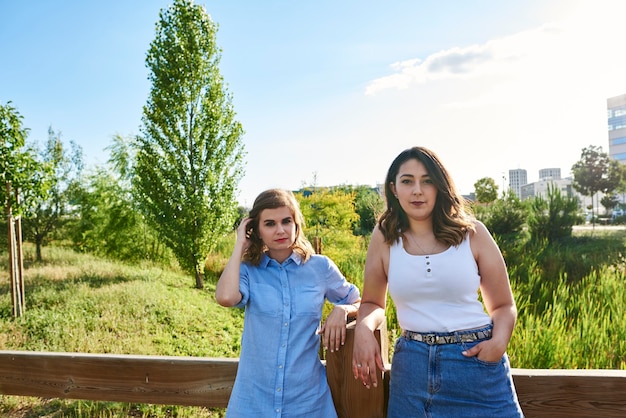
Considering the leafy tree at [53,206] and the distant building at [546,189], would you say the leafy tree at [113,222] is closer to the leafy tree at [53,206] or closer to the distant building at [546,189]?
the leafy tree at [53,206]

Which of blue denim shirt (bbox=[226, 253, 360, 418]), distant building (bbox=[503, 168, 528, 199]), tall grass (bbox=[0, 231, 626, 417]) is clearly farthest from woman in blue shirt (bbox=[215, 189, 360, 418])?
distant building (bbox=[503, 168, 528, 199])

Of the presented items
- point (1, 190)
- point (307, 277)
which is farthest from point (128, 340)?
point (307, 277)

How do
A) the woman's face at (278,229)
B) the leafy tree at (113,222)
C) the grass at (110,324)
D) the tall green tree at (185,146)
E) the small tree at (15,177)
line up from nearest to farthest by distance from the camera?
the woman's face at (278,229), the grass at (110,324), the small tree at (15,177), the tall green tree at (185,146), the leafy tree at (113,222)

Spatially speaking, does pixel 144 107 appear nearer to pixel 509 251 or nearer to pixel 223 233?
pixel 223 233

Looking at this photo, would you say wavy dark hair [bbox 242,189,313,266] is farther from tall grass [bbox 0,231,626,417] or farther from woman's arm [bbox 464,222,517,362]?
tall grass [bbox 0,231,626,417]

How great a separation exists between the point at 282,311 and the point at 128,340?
5560 mm

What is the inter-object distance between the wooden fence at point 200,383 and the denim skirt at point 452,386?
0.13 m

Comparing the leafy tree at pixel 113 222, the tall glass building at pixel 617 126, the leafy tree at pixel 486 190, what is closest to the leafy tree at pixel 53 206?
the leafy tree at pixel 113 222

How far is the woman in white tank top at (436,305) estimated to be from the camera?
1.56m

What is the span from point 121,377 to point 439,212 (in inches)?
57.4

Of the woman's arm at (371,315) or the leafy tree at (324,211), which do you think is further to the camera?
the leafy tree at (324,211)

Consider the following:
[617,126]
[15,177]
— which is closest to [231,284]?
[15,177]

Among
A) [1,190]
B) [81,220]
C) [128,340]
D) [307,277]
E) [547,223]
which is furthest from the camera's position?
[81,220]

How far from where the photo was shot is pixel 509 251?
10.4 metres
